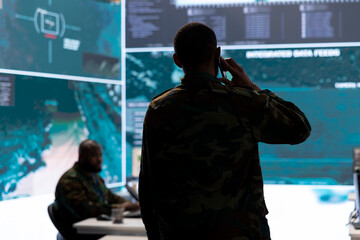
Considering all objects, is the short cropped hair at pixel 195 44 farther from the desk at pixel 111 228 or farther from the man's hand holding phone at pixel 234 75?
the desk at pixel 111 228

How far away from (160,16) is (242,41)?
3.20 feet

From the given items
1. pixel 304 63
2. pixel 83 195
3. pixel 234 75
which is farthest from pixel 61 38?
pixel 234 75

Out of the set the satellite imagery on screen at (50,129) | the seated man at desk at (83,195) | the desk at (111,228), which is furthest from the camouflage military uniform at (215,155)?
the satellite imagery on screen at (50,129)

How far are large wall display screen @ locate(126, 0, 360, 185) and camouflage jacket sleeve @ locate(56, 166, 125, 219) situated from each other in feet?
6.40

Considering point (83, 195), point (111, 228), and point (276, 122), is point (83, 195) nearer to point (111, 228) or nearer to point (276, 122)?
point (111, 228)

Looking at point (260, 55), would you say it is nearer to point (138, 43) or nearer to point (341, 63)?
point (341, 63)

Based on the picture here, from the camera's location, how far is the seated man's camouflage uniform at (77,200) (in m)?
3.74

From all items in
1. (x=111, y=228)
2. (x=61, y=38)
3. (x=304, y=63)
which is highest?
(x=61, y=38)

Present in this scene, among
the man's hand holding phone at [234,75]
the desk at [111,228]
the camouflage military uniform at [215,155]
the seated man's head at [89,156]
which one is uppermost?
the man's hand holding phone at [234,75]

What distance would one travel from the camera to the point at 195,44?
4.66 feet

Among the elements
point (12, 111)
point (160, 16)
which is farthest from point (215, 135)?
point (160, 16)

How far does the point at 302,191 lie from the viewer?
538 cm

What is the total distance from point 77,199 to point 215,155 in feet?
8.97

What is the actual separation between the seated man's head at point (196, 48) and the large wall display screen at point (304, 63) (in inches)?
161
